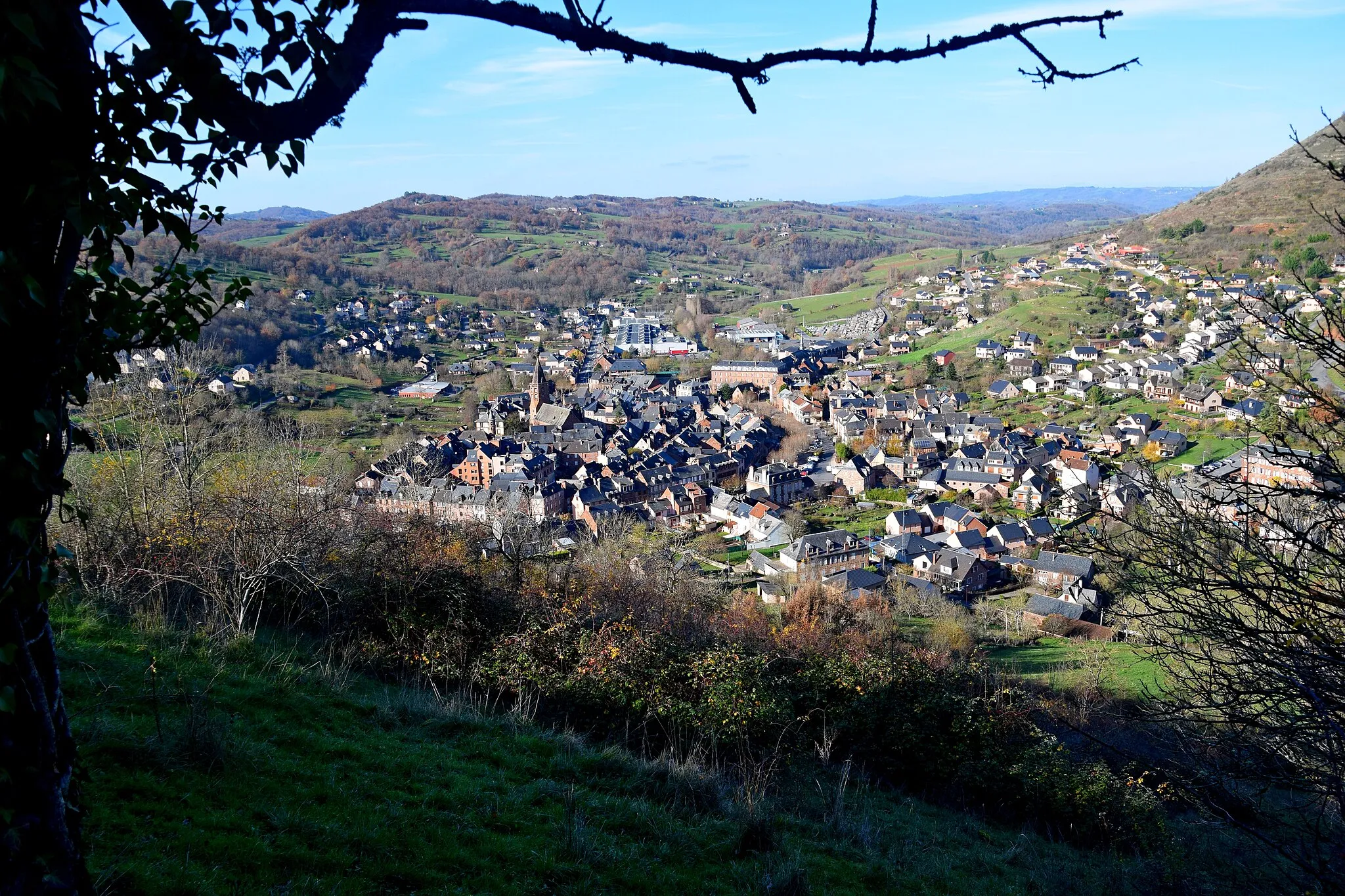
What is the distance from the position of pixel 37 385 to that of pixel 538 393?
168ft

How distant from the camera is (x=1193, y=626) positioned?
429 cm

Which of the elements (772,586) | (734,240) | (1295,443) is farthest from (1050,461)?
(734,240)

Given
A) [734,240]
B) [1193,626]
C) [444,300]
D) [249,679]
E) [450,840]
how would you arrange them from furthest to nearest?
[734,240] < [444,300] < [249,679] < [1193,626] < [450,840]

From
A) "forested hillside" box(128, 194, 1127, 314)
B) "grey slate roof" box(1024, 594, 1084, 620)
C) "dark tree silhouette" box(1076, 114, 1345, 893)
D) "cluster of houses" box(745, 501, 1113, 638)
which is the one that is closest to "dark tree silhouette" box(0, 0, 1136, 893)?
"dark tree silhouette" box(1076, 114, 1345, 893)

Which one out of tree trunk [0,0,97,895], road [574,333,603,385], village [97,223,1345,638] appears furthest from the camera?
road [574,333,603,385]

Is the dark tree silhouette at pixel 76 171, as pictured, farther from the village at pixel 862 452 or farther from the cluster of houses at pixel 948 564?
the cluster of houses at pixel 948 564

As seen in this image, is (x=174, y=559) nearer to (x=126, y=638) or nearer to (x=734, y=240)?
(x=126, y=638)

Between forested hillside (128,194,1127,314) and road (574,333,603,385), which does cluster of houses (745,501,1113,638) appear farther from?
forested hillside (128,194,1127,314)

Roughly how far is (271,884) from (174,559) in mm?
5387

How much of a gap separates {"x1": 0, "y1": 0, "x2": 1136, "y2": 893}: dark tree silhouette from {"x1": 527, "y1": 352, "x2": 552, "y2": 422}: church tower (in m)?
49.1

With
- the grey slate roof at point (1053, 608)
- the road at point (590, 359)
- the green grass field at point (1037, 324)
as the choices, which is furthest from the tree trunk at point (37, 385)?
the green grass field at point (1037, 324)

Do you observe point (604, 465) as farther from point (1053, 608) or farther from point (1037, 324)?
point (1037, 324)

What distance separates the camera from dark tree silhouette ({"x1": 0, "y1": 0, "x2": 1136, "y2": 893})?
169 centimetres

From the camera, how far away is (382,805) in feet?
13.3
